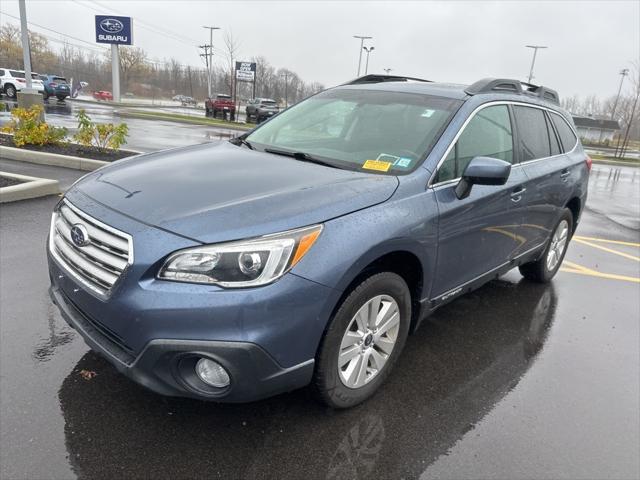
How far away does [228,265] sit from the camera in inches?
84.4

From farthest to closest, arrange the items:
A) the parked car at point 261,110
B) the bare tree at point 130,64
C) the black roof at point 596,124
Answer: the bare tree at point 130,64 < the black roof at point 596,124 < the parked car at point 261,110

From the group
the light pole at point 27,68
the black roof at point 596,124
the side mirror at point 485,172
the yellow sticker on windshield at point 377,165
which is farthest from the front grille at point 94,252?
the black roof at point 596,124

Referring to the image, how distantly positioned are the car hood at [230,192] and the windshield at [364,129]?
26cm

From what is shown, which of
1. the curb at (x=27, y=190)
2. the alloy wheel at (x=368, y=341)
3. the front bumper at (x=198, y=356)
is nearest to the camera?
the front bumper at (x=198, y=356)

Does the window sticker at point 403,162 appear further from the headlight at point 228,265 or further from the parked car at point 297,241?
the headlight at point 228,265

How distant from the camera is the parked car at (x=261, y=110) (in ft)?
100

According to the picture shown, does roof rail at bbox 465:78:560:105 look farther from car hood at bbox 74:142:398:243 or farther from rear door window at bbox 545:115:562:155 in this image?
car hood at bbox 74:142:398:243

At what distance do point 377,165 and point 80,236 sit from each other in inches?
66.7

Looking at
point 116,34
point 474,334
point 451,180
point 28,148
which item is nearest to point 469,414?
point 474,334

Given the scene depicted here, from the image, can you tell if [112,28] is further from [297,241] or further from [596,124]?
[596,124]

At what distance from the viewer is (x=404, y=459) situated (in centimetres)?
250

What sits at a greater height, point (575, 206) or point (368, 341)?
point (575, 206)

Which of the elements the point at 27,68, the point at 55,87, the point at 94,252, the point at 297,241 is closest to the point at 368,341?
the point at 297,241

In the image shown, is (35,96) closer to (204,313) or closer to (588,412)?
(204,313)
